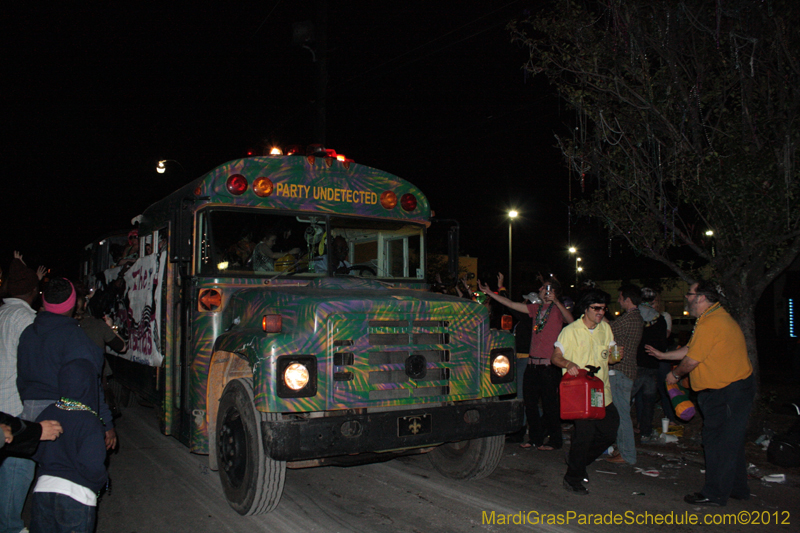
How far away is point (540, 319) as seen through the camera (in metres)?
6.79

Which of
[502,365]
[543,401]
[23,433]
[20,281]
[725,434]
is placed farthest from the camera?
[543,401]

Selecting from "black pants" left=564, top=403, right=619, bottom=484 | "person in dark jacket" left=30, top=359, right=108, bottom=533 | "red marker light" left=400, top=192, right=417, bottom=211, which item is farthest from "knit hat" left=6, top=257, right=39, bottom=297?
"black pants" left=564, top=403, right=619, bottom=484

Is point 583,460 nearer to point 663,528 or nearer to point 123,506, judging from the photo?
point 663,528

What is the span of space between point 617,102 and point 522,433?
4.89 meters

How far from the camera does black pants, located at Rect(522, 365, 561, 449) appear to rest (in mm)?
6746

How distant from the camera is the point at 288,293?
4.62 m

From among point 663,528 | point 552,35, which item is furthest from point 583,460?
point 552,35

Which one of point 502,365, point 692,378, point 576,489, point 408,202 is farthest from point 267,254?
point 692,378

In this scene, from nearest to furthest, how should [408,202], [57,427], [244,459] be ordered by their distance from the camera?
[57,427] < [244,459] < [408,202]

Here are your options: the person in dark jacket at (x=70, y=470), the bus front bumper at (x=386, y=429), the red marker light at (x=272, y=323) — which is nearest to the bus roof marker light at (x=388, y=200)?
the red marker light at (x=272, y=323)

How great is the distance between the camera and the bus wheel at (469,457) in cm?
527

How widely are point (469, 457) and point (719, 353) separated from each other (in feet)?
7.83

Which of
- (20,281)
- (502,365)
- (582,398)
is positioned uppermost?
(20,281)

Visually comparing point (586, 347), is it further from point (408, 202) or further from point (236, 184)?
point (236, 184)
